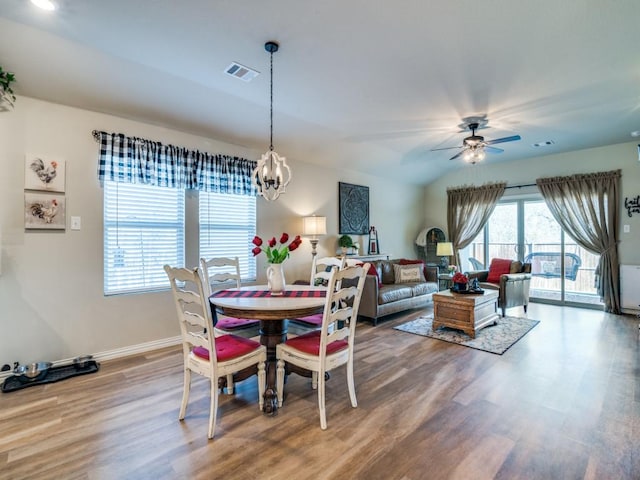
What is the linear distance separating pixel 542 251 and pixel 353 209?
12.1 ft

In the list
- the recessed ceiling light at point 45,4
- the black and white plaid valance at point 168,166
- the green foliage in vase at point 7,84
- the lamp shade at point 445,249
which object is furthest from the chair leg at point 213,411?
the lamp shade at point 445,249

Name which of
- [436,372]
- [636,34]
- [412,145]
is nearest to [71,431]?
[436,372]

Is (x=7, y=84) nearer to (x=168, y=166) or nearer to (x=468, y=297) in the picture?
(x=168, y=166)

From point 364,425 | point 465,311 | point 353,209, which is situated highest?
point 353,209

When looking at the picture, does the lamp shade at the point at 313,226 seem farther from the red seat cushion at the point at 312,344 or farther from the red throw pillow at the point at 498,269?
the red throw pillow at the point at 498,269

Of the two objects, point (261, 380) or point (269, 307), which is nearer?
point (269, 307)

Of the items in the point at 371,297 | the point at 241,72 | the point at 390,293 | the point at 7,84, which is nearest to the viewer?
the point at 7,84

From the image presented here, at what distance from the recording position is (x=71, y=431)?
212 cm

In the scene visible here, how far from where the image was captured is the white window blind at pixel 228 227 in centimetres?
418

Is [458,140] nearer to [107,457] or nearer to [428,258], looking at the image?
[428,258]

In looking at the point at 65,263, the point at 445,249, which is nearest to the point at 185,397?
the point at 65,263

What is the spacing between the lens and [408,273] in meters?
5.54

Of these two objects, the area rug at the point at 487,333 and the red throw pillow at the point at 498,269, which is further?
the red throw pillow at the point at 498,269

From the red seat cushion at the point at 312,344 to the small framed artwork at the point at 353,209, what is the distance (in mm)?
3596
